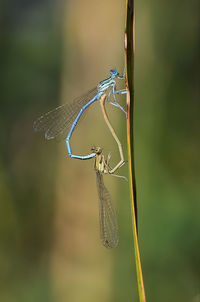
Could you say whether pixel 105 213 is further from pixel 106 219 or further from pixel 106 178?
pixel 106 178

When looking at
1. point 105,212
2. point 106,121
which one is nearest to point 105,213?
point 105,212

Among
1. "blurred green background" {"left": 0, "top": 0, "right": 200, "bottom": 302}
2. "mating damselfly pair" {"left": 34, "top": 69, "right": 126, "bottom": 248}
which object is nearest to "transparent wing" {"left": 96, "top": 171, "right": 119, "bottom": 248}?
"mating damselfly pair" {"left": 34, "top": 69, "right": 126, "bottom": 248}

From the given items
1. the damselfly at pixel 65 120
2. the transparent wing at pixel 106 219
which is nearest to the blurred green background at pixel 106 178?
the damselfly at pixel 65 120

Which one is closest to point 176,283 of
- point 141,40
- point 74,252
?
point 74,252

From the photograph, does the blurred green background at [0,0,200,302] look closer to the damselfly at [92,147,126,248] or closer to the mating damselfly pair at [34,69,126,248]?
the mating damselfly pair at [34,69,126,248]

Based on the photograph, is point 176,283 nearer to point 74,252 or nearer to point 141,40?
point 74,252

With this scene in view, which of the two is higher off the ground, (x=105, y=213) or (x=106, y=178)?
(x=106, y=178)

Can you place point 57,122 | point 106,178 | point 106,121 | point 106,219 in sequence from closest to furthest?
point 106,121, point 106,219, point 57,122, point 106,178

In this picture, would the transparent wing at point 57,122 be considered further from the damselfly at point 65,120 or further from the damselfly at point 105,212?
the damselfly at point 105,212
